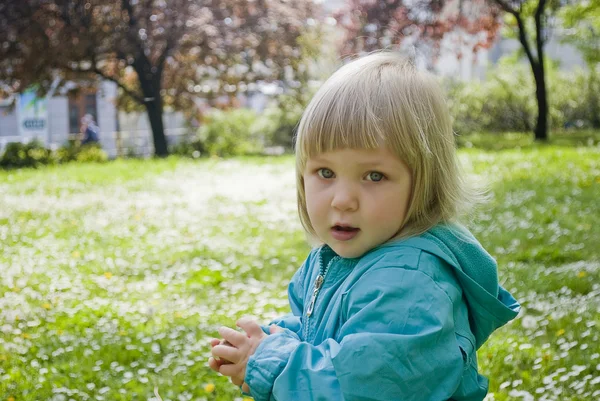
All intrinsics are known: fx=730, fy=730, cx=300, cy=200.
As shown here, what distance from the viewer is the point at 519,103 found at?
21.6m

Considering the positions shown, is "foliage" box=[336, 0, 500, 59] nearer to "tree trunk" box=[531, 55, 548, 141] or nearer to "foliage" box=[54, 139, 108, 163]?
Result: "tree trunk" box=[531, 55, 548, 141]

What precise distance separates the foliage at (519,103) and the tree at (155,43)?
577 cm

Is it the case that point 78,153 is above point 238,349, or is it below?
below

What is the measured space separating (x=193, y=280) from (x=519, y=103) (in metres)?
17.8

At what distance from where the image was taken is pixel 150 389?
3.56m

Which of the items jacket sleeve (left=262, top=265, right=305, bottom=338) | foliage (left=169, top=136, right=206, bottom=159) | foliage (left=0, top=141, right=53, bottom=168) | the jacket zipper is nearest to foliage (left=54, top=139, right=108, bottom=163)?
foliage (left=0, top=141, right=53, bottom=168)

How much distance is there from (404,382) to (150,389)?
215 centimetres

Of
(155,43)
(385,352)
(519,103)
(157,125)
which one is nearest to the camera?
(385,352)

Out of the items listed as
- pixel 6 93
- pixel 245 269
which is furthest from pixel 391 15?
pixel 245 269

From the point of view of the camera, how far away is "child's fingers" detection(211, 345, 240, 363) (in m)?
1.94

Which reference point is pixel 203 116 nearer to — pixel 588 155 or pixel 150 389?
pixel 588 155

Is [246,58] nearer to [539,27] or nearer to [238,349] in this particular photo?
[539,27]

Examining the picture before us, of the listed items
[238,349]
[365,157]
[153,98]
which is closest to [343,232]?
[365,157]

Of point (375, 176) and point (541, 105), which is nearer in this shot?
point (375, 176)
